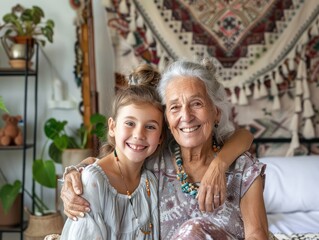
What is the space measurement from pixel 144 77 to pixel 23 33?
152 cm

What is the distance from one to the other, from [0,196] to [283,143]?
1.73 m

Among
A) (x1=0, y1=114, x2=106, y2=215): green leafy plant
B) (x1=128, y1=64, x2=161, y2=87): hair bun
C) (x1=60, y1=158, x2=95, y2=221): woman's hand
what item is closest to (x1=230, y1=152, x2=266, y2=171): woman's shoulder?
(x1=128, y1=64, x2=161, y2=87): hair bun

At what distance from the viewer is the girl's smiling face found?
1.43 meters

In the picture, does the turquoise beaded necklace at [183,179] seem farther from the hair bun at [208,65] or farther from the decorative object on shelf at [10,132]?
the decorative object on shelf at [10,132]

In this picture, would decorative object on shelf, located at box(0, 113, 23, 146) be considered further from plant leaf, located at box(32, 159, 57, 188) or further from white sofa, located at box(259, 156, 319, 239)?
white sofa, located at box(259, 156, 319, 239)

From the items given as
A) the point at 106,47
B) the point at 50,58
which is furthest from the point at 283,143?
the point at 50,58

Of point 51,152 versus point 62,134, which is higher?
point 62,134

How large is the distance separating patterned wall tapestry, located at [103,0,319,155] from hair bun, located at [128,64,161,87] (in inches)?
52.0

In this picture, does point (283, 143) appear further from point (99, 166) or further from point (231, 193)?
point (99, 166)

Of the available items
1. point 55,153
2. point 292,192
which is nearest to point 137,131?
point 292,192

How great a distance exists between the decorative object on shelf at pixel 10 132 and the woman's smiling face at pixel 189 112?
1607mm

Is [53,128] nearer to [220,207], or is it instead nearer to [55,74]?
[55,74]

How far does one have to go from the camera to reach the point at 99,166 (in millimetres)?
1431

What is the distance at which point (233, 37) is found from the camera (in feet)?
9.66
